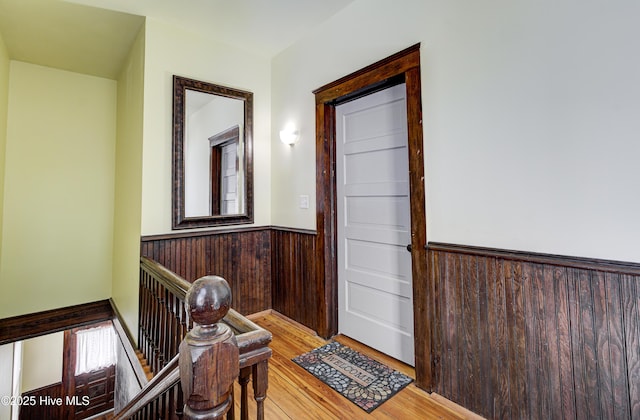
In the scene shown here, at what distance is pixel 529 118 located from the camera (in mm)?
1509

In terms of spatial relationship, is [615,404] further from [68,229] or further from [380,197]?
[68,229]

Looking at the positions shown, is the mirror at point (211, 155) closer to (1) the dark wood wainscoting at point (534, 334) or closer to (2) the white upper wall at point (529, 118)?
(2) the white upper wall at point (529, 118)

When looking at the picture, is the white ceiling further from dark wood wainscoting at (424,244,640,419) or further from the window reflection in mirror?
dark wood wainscoting at (424,244,640,419)

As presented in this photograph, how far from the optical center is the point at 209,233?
2936mm

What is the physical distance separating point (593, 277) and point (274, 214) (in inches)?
104

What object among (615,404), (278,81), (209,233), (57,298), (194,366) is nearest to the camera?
(194,366)

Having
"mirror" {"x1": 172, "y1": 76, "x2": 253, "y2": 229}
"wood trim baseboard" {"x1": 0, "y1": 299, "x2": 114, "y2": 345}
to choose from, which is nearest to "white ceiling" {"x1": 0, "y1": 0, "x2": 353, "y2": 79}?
"mirror" {"x1": 172, "y1": 76, "x2": 253, "y2": 229}

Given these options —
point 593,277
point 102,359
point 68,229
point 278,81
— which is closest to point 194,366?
point 593,277

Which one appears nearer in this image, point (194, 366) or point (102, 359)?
point (194, 366)

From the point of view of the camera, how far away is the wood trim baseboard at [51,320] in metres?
3.03

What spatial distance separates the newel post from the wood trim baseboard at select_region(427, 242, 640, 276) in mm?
1453

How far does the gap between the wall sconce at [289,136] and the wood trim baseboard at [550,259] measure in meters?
1.76

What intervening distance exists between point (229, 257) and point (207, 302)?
2494 mm

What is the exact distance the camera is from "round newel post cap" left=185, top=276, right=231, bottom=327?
67 cm
